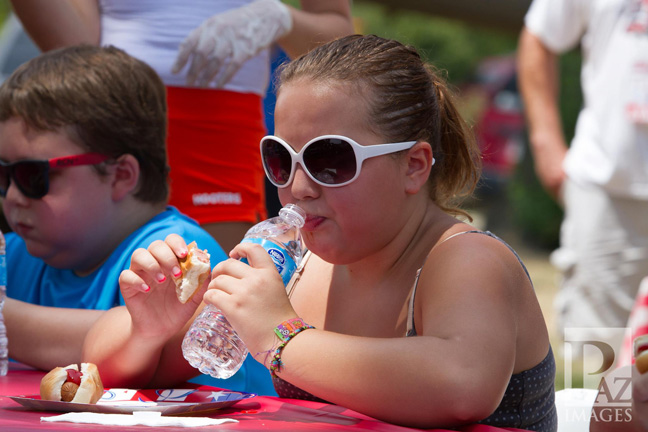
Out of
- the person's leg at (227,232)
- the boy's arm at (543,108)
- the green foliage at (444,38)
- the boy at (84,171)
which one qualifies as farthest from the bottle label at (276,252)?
the green foliage at (444,38)

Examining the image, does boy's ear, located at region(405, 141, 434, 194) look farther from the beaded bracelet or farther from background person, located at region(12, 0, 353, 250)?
background person, located at region(12, 0, 353, 250)

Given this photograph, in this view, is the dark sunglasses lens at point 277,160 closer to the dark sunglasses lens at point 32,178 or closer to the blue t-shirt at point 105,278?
the blue t-shirt at point 105,278

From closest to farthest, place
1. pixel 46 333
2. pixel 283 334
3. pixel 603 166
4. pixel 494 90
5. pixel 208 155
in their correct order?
1. pixel 283 334
2. pixel 46 333
3. pixel 208 155
4. pixel 603 166
5. pixel 494 90

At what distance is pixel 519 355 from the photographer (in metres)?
1.84

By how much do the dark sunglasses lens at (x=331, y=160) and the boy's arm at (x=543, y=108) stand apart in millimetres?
3176

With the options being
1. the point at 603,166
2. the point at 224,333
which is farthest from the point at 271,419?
the point at 603,166

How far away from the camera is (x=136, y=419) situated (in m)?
1.56

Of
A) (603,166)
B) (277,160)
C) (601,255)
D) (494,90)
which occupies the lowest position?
(494,90)

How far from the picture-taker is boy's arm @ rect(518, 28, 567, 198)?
484cm

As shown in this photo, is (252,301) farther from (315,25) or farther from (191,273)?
(315,25)

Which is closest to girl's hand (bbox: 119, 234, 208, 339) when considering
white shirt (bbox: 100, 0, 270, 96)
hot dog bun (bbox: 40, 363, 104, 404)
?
hot dog bun (bbox: 40, 363, 104, 404)

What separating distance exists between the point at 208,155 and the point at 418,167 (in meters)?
1.35

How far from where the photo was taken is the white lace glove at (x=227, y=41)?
301 centimetres

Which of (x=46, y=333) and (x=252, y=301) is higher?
(x=252, y=301)
